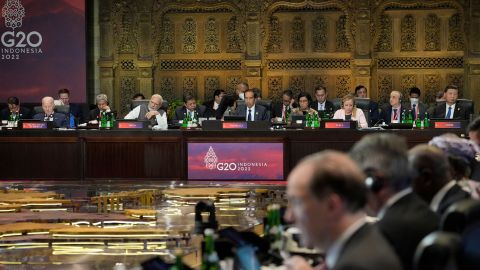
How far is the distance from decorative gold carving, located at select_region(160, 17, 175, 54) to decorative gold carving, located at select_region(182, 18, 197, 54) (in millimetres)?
183

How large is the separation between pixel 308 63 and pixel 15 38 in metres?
4.68

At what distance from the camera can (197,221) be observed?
485 centimetres

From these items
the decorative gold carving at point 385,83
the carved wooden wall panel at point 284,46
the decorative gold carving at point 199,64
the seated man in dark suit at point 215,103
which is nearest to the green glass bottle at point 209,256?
the seated man in dark suit at point 215,103

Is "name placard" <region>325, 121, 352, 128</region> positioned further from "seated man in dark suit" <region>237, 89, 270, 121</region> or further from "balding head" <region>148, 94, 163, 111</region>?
"balding head" <region>148, 94, 163, 111</region>

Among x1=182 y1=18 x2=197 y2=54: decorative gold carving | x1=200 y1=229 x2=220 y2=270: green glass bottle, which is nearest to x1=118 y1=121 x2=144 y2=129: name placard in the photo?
x1=182 y1=18 x2=197 y2=54: decorative gold carving

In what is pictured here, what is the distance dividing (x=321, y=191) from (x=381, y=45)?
1408cm

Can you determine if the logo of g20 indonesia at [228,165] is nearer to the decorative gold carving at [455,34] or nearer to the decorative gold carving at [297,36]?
the decorative gold carving at [297,36]

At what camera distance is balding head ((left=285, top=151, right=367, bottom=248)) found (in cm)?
224

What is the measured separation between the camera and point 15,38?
15906 mm

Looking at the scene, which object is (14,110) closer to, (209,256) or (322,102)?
(322,102)

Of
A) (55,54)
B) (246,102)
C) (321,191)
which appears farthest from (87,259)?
(55,54)

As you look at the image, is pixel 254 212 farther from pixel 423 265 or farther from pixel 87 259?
pixel 423 265

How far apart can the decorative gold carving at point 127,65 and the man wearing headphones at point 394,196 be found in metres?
13.6

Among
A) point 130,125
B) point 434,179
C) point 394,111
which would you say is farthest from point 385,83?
point 434,179
